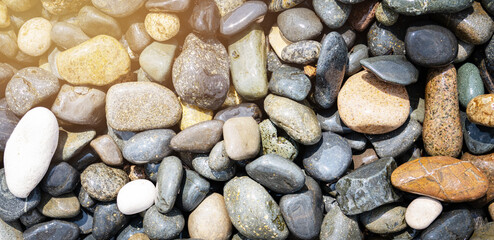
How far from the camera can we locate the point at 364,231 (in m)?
3.16

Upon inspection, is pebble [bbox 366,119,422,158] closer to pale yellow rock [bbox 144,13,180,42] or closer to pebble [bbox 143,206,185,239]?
pebble [bbox 143,206,185,239]

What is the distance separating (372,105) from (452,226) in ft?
3.53

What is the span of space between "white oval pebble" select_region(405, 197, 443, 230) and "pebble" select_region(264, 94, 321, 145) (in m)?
0.88

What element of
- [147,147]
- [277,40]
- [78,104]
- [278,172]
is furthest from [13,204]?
[277,40]

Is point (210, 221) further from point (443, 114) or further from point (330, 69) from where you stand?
point (443, 114)

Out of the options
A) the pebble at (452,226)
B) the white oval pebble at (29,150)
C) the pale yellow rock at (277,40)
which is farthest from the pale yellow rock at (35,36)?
the pebble at (452,226)

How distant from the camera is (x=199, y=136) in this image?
2996 mm

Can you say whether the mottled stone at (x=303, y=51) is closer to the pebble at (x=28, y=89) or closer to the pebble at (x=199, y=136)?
the pebble at (x=199, y=136)

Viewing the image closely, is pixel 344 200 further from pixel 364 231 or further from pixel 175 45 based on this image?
pixel 175 45

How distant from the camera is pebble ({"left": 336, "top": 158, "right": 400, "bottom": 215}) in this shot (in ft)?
9.39

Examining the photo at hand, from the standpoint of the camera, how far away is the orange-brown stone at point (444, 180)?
2.76m

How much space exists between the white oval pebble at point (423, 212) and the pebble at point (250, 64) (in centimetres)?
144

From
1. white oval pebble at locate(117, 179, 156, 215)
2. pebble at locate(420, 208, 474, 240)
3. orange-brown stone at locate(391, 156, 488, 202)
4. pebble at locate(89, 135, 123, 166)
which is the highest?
orange-brown stone at locate(391, 156, 488, 202)

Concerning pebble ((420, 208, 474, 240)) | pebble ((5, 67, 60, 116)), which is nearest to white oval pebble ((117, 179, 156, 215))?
pebble ((5, 67, 60, 116))
